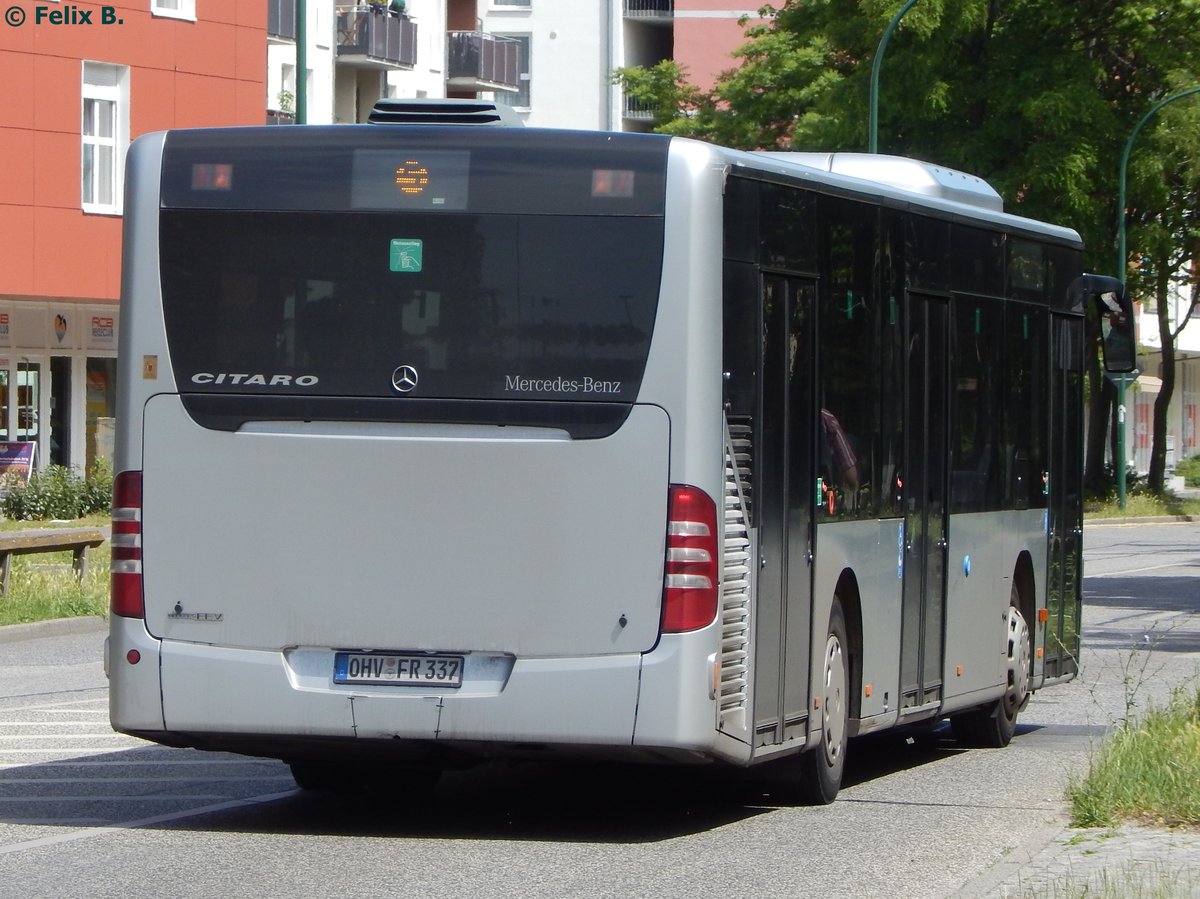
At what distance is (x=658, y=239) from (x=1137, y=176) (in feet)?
130

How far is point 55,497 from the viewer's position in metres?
37.5

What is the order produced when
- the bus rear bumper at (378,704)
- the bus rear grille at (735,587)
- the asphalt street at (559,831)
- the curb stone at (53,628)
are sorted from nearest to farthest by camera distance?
the asphalt street at (559,831), the bus rear bumper at (378,704), the bus rear grille at (735,587), the curb stone at (53,628)

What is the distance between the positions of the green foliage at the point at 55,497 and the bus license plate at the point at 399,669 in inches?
1130

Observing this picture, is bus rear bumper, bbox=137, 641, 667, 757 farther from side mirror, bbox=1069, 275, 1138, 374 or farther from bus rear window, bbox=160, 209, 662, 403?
side mirror, bbox=1069, 275, 1138, 374

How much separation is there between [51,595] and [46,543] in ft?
1.93

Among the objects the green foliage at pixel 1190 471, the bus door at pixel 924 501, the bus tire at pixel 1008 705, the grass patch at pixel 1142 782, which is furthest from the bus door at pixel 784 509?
the green foliage at pixel 1190 471

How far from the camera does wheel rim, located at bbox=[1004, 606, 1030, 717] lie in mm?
14039

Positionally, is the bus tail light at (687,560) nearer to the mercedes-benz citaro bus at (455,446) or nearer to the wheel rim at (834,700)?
the mercedes-benz citaro bus at (455,446)

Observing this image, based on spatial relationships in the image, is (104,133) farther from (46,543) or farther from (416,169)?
→ (416,169)

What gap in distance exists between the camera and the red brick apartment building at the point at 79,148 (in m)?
39.8

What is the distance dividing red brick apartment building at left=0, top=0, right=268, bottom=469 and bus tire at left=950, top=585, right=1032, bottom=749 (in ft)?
92.5

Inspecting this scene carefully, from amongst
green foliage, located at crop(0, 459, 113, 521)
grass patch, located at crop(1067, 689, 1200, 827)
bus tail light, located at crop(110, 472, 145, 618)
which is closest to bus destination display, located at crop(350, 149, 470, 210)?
bus tail light, located at crop(110, 472, 145, 618)

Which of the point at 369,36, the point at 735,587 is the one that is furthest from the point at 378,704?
the point at 369,36

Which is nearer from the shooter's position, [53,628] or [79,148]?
[53,628]
